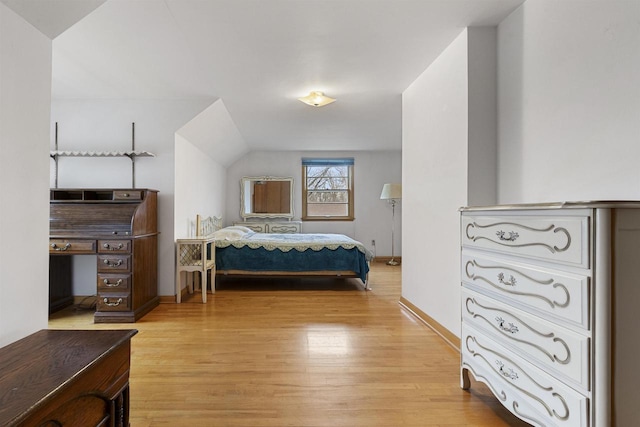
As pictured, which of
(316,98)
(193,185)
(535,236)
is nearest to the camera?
(535,236)

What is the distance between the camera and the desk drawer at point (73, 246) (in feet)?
9.93

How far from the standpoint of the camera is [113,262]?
10.1 ft

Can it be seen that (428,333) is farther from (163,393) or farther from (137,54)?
(137,54)

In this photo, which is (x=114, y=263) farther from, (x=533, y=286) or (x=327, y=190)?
(x=327, y=190)

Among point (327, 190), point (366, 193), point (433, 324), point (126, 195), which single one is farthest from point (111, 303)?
point (366, 193)

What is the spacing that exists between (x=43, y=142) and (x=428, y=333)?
277 centimetres

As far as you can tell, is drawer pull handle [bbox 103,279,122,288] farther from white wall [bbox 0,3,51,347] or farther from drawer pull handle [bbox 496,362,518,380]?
drawer pull handle [bbox 496,362,518,380]

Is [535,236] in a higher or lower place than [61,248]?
higher

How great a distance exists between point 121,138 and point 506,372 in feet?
13.0

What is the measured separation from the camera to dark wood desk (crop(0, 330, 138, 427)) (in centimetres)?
88

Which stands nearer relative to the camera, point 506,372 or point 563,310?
point 563,310

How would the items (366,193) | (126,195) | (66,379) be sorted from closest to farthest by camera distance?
1. (66,379)
2. (126,195)
3. (366,193)

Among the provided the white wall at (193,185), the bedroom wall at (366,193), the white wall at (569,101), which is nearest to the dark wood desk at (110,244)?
the white wall at (193,185)

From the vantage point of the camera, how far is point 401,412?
166cm
